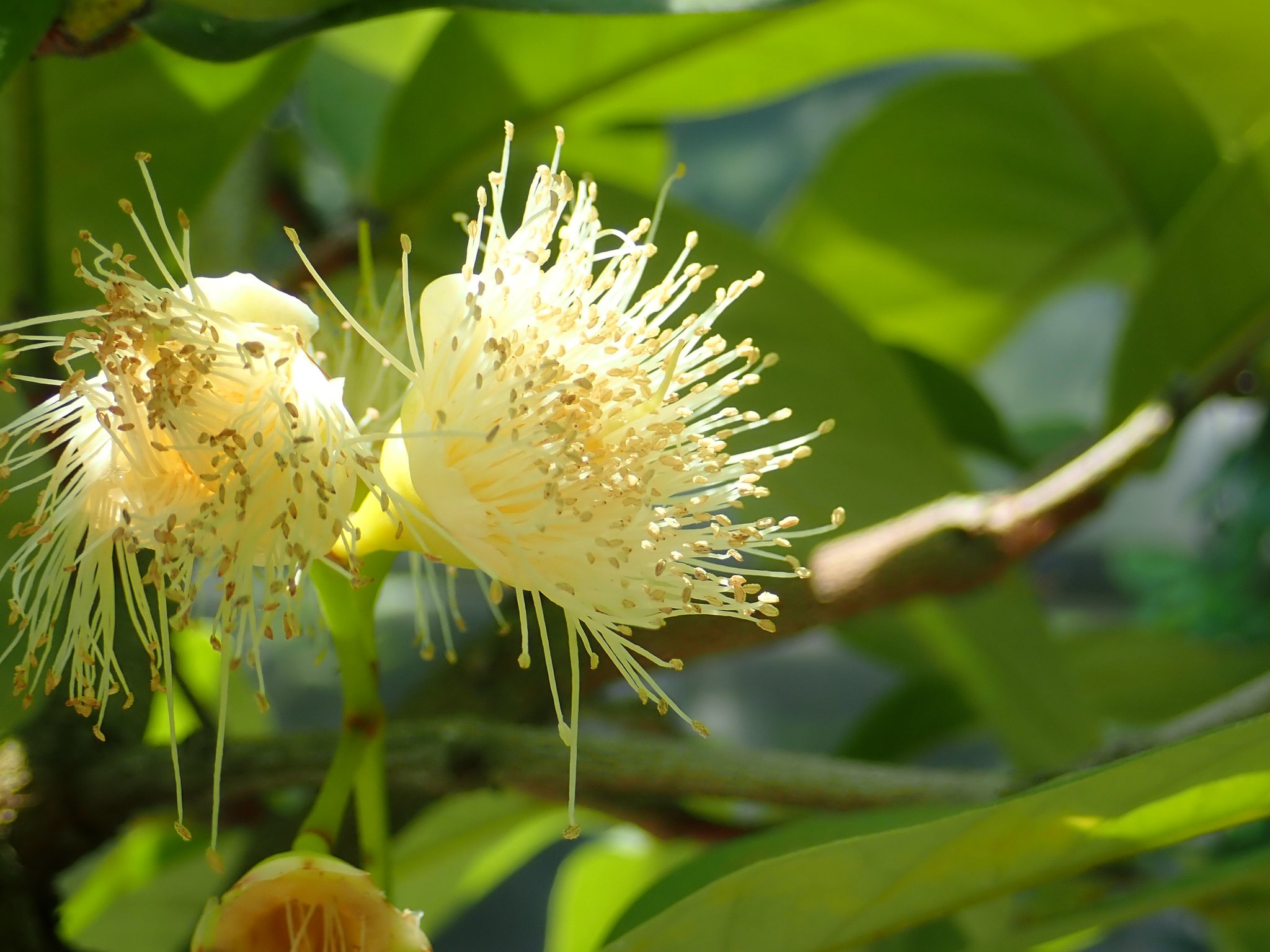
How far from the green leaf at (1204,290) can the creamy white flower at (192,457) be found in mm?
466

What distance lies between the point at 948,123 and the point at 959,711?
1.46ft

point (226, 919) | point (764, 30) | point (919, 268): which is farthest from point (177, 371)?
point (919, 268)

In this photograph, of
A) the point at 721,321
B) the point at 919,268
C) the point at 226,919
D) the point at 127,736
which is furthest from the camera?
the point at 919,268

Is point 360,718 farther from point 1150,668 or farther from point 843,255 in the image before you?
point 1150,668

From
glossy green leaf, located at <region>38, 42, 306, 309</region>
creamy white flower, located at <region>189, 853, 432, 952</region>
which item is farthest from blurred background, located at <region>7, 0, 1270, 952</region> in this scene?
creamy white flower, located at <region>189, 853, 432, 952</region>

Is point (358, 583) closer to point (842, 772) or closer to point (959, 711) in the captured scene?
point (842, 772)

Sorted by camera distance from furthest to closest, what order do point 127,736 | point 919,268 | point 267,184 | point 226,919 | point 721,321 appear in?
point 919,268, point 267,184, point 721,321, point 127,736, point 226,919

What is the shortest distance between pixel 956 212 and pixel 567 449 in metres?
0.62

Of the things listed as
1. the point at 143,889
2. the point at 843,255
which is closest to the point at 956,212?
the point at 843,255

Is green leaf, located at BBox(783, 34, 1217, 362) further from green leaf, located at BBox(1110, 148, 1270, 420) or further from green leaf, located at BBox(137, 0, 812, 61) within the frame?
green leaf, located at BBox(137, 0, 812, 61)

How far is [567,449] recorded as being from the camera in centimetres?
35

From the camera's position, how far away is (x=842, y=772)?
18.9 inches

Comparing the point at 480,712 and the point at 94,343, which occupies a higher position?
the point at 94,343

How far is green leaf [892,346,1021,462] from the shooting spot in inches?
29.3
